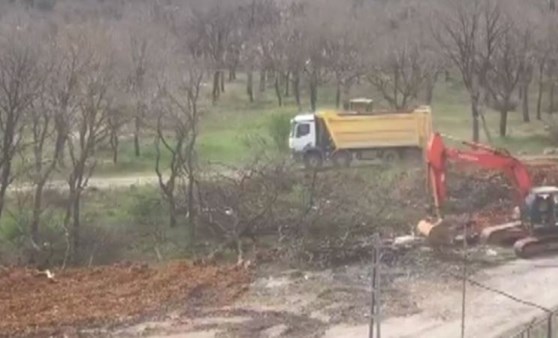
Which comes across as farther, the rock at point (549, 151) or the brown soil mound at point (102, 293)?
the rock at point (549, 151)

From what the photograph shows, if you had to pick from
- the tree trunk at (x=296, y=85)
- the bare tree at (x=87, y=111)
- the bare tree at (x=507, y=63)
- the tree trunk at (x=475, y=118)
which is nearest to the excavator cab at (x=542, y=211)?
the bare tree at (x=87, y=111)

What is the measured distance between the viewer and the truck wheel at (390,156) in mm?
38719

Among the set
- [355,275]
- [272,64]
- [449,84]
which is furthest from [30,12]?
[355,275]

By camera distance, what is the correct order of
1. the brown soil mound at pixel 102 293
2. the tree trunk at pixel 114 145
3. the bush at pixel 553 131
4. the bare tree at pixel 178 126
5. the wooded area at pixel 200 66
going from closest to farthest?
the brown soil mound at pixel 102 293 → the bare tree at pixel 178 126 → the wooded area at pixel 200 66 → the tree trunk at pixel 114 145 → the bush at pixel 553 131

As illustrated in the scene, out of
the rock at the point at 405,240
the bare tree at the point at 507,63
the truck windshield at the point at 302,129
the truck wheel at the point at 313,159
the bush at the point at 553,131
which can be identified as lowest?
the rock at the point at 405,240

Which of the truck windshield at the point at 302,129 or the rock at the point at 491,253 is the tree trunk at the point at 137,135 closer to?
the truck windshield at the point at 302,129

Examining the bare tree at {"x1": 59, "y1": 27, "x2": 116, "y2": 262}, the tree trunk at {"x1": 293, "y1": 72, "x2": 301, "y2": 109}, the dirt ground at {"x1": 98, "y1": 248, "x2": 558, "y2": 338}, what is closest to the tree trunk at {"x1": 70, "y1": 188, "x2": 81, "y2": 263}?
the bare tree at {"x1": 59, "y1": 27, "x2": 116, "y2": 262}

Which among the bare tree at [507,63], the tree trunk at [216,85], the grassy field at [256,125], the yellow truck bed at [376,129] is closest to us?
the yellow truck bed at [376,129]

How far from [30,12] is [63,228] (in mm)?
43705

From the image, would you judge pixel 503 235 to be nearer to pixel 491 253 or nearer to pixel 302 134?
pixel 491 253

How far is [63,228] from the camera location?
99.1 feet

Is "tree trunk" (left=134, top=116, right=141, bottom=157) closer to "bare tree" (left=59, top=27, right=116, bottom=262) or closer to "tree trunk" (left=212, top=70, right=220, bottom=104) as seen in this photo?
"bare tree" (left=59, top=27, right=116, bottom=262)

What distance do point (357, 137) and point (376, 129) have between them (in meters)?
0.73

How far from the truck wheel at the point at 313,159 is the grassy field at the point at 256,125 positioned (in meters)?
2.06
